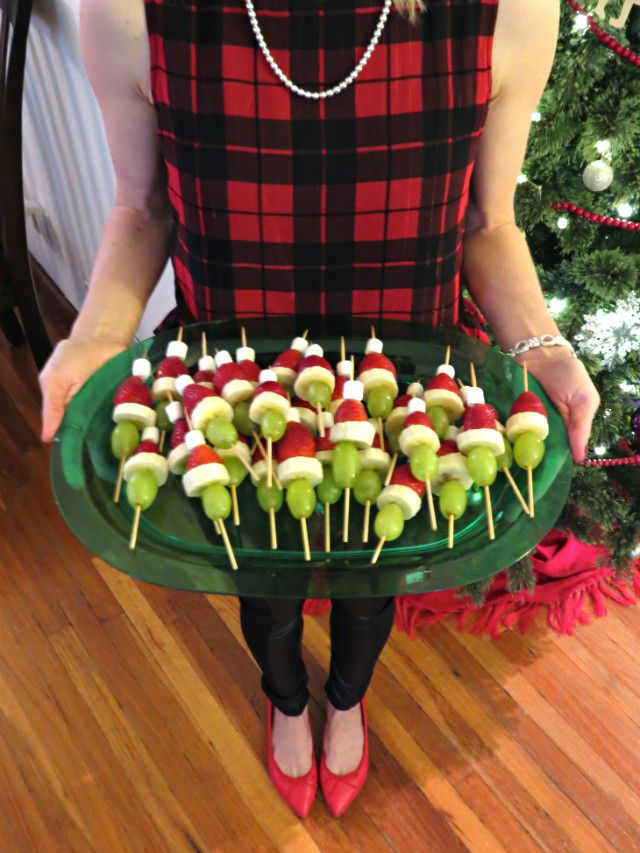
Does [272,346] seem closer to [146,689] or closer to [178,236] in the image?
[178,236]

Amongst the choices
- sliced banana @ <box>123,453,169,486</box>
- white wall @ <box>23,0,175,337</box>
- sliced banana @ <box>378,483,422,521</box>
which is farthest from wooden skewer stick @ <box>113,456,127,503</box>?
white wall @ <box>23,0,175,337</box>

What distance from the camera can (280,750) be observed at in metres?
1.41

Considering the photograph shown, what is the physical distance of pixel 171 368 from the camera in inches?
40.3

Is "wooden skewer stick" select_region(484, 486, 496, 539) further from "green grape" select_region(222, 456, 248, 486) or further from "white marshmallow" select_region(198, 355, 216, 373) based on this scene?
"white marshmallow" select_region(198, 355, 216, 373)

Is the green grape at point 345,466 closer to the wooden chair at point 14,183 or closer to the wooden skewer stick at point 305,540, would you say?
the wooden skewer stick at point 305,540

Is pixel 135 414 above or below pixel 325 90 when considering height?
below

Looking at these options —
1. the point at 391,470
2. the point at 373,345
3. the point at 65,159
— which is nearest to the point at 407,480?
the point at 391,470

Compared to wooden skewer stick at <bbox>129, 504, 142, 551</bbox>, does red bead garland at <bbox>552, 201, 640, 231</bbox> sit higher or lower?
higher

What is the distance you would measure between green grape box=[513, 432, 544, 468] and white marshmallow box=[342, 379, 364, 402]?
0.21m

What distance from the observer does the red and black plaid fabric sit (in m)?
0.87

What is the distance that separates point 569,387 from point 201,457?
489mm

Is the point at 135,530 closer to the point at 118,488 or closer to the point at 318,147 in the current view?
the point at 118,488

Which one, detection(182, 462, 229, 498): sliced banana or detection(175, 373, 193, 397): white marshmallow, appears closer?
detection(182, 462, 229, 498): sliced banana

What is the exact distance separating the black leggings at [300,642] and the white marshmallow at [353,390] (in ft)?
1.07
